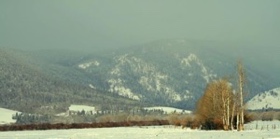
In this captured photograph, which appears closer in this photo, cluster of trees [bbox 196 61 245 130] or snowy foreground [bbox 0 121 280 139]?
snowy foreground [bbox 0 121 280 139]

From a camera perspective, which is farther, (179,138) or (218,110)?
(218,110)

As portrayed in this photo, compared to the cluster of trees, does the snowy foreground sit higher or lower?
lower

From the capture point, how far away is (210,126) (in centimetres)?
12950

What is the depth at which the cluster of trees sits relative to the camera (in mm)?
114000

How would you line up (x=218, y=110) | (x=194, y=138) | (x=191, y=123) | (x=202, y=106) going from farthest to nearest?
(x=191, y=123) < (x=202, y=106) < (x=218, y=110) < (x=194, y=138)

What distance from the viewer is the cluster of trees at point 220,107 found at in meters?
114

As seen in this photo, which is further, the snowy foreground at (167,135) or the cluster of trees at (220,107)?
the cluster of trees at (220,107)

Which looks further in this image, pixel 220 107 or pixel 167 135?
pixel 220 107

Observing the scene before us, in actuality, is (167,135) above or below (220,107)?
below

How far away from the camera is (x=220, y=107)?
12638cm

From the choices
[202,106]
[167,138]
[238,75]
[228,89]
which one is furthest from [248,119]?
[167,138]

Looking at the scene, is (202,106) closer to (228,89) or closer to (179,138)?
(228,89)

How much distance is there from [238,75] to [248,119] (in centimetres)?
4306

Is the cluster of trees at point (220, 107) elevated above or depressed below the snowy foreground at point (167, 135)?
above
